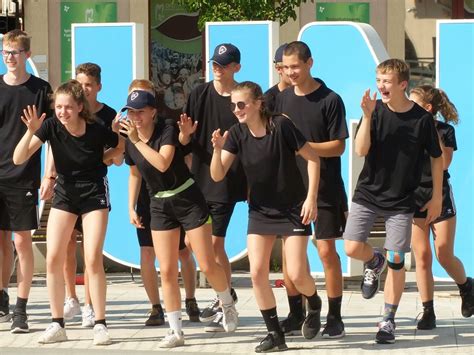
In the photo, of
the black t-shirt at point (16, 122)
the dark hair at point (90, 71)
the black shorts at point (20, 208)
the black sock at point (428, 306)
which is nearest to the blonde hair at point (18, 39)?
the black t-shirt at point (16, 122)

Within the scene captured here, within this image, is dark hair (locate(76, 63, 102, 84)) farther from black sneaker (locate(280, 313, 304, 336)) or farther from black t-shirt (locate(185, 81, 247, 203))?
black sneaker (locate(280, 313, 304, 336))

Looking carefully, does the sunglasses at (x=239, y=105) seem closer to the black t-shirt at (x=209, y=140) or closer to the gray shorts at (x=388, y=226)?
the black t-shirt at (x=209, y=140)

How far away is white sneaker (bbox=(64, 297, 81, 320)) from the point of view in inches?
435

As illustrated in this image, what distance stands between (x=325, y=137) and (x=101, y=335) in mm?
2047

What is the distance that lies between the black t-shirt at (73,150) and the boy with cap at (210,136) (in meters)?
0.83

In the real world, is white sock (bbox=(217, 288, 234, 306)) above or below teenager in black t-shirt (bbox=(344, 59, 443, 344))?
below

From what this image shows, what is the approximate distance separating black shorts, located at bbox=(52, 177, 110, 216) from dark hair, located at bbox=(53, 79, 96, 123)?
1.50ft

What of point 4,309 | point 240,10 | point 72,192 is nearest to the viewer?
point 72,192

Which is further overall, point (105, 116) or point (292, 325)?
point (105, 116)

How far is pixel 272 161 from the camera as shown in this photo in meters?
9.58

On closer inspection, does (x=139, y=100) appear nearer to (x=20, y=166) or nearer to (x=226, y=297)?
(x=20, y=166)

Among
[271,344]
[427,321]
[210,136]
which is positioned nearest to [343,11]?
[210,136]

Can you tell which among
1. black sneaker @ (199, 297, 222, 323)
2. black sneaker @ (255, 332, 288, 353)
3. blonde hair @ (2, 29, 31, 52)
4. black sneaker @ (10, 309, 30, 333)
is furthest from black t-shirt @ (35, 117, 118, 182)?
black sneaker @ (255, 332, 288, 353)

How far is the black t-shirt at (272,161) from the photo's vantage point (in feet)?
31.3
